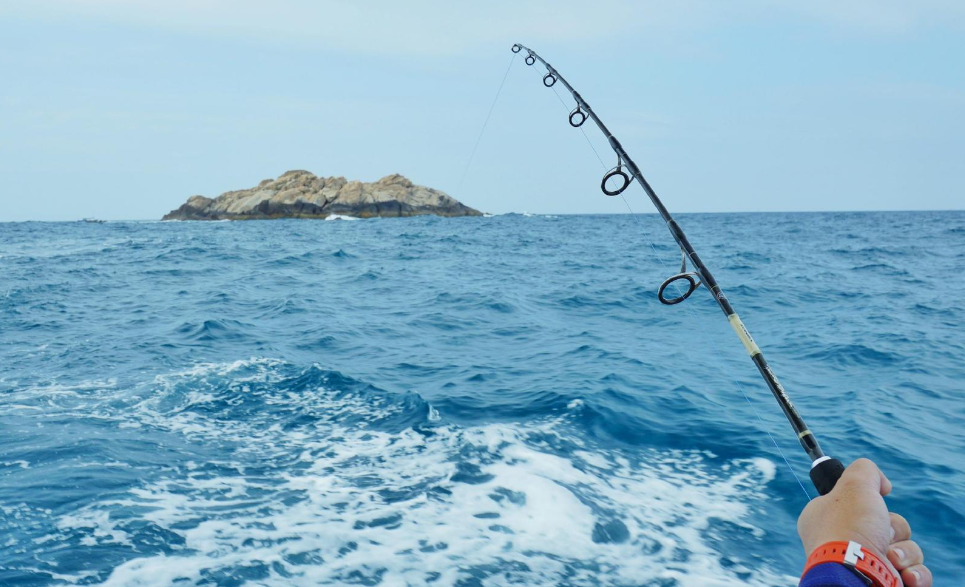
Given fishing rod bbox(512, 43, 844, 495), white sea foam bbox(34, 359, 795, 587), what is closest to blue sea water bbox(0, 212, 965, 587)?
white sea foam bbox(34, 359, 795, 587)

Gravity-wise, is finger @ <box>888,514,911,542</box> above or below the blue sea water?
above

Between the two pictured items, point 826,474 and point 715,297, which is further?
point 715,297

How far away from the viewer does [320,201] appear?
87938 millimetres

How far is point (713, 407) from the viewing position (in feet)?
23.1

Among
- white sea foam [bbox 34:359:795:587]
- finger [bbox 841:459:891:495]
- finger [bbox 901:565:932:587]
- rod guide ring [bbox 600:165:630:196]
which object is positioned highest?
rod guide ring [bbox 600:165:630:196]

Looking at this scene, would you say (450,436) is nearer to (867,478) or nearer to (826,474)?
(826,474)

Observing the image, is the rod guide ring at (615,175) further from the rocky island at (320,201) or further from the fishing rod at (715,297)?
the rocky island at (320,201)

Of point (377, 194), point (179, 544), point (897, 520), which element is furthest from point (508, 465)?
point (377, 194)

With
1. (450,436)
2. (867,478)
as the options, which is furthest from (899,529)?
(450,436)

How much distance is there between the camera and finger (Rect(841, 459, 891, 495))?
1.54 metres

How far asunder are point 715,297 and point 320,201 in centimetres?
8928

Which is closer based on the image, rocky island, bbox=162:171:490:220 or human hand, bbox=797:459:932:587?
human hand, bbox=797:459:932:587

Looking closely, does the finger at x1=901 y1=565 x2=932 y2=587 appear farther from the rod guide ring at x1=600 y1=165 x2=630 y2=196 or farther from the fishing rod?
the rod guide ring at x1=600 y1=165 x2=630 y2=196

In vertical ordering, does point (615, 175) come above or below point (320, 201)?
below
